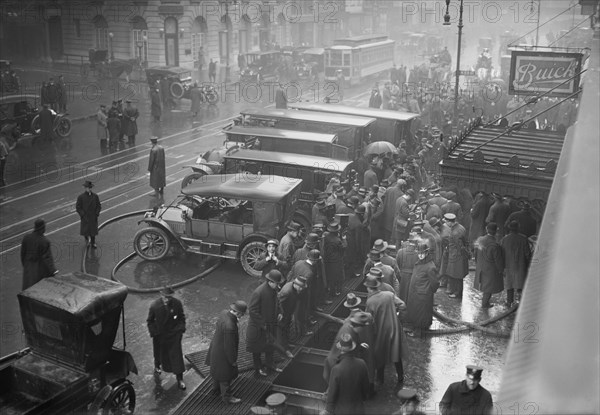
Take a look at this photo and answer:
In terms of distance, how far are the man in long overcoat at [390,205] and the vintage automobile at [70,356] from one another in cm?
789

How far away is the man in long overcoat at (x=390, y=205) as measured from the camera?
15914mm

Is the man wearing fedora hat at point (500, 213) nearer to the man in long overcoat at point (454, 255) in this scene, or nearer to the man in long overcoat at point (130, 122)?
the man in long overcoat at point (454, 255)

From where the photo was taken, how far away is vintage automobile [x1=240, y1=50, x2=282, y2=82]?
4528cm

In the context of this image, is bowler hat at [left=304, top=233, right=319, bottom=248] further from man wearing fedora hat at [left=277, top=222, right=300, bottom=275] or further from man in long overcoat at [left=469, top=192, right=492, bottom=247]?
man in long overcoat at [left=469, top=192, right=492, bottom=247]

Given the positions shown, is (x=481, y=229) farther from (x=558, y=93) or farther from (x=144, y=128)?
(x=144, y=128)

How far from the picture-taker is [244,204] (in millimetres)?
15820

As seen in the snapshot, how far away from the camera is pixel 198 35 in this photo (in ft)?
168

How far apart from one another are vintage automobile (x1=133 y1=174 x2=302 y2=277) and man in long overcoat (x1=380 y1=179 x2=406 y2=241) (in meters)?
1.99

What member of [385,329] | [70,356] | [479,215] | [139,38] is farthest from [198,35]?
[70,356]

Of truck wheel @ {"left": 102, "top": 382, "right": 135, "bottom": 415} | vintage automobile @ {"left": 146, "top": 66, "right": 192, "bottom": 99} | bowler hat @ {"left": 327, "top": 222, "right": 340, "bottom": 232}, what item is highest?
vintage automobile @ {"left": 146, "top": 66, "right": 192, "bottom": 99}

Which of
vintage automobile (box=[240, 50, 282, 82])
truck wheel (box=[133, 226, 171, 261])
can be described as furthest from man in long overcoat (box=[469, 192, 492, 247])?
vintage automobile (box=[240, 50, 282, 82])

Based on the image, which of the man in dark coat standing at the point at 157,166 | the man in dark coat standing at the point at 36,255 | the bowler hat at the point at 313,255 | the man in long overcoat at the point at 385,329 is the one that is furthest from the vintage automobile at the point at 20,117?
the man in long overcoat at the point at 385,329

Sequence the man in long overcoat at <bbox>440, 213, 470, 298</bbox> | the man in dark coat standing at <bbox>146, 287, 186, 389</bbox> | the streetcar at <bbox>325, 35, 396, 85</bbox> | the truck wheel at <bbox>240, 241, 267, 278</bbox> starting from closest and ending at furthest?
the man in dark coat standing at <bbox>146, 287, 186, 389</bbox>
the man in long overcoat at <bbox>440, 213, 470, 298</bbox>
the truck wheel at <bbox>240, 241, 267, 278</bbox>
the streetcar at <bbox>325, 35, 396, 85</bbox>

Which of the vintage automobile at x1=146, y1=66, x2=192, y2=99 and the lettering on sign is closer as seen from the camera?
the lettering on sign
